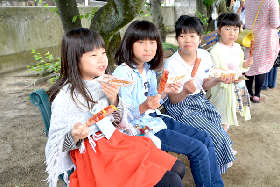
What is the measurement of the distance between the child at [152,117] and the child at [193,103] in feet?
0.48

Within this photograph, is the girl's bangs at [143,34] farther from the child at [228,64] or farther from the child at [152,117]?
the child at [228,64]

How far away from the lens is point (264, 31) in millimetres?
3574

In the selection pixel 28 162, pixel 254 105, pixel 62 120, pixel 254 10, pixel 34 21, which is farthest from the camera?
pixel 34 21

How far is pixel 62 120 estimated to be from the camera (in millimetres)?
1480

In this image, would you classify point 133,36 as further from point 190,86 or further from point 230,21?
point 230,21

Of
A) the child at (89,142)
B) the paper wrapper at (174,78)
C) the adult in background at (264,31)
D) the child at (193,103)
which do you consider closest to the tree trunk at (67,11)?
the child at (193,103)

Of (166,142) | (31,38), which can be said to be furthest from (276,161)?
(31,38)

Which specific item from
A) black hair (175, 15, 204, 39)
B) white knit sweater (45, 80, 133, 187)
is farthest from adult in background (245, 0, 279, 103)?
white knit sweater (45, 80, 133, 187)

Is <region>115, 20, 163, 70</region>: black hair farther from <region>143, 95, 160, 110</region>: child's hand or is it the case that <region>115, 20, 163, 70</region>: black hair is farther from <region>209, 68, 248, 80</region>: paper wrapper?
<region>209, 68, 248, 80</region>: paper wrapper

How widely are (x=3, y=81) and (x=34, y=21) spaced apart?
78.8 inches

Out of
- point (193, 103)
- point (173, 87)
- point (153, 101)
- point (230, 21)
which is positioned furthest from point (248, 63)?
point (153, 101)

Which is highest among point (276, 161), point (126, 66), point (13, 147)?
point (126, 66)

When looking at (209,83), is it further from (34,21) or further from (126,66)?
(34,21)

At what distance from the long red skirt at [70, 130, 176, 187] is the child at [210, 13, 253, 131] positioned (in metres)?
1.41
